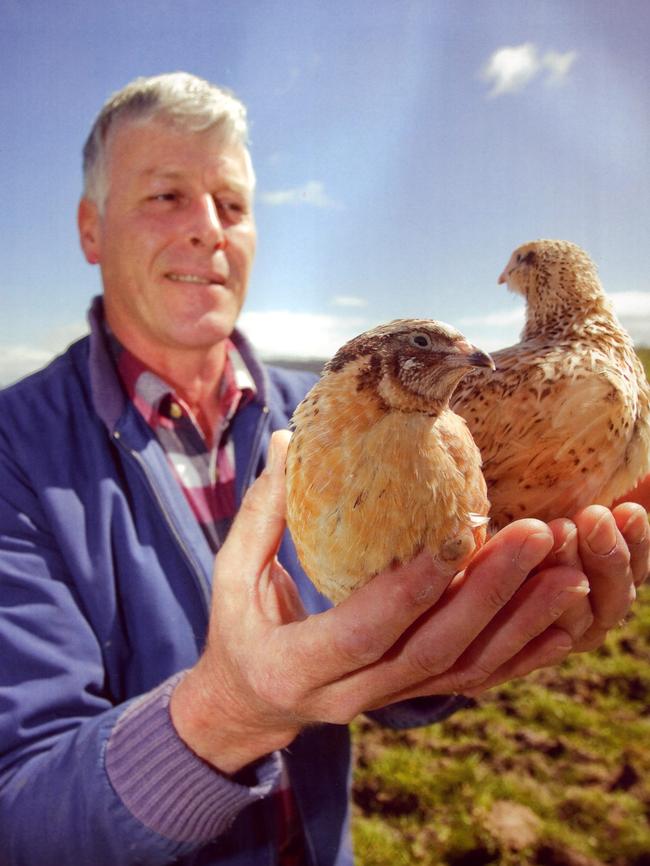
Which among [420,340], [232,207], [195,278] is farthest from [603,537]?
[232,207]

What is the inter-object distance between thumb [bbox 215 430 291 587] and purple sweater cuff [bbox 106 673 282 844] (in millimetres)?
580

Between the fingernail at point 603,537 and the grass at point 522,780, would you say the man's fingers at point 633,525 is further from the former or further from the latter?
the grass at point 522,780

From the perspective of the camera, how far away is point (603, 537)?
1.56 metres

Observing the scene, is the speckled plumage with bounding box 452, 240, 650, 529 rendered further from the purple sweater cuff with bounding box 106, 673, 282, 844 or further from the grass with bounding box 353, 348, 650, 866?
the grass with bounding box 353, 348, 650, 866

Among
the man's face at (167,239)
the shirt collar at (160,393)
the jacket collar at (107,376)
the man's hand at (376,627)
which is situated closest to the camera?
the man's hand at (376,627)

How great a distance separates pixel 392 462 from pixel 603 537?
56cm

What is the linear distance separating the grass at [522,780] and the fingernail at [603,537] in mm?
2262

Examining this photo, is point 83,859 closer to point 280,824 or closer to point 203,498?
point 280,824

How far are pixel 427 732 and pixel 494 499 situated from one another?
136 inches

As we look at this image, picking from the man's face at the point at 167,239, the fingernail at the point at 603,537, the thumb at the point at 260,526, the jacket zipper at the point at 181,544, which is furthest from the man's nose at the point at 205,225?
the fingernail at the point at 603,537

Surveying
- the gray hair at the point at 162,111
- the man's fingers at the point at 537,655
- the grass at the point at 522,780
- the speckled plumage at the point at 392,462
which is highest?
the gray hair at the point at 162,111

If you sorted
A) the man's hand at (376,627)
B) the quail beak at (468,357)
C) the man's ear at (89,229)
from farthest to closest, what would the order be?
the man's ear at (89,229) → the man's hand at (376,627) → the quail beak at (468,357)

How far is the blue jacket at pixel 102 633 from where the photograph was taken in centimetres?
208

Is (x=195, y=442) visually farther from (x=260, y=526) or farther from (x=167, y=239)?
(x=260, y=526)
